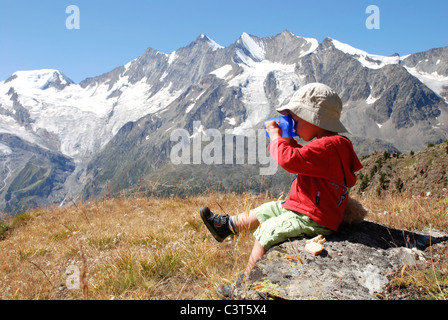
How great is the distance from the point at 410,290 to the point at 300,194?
1653 millimetres

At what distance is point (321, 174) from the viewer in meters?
3.86

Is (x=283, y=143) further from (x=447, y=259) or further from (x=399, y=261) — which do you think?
(x=447, y=259)

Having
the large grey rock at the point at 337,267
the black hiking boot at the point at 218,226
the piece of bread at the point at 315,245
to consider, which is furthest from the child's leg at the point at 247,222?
the piece of bread at the point at 315,245

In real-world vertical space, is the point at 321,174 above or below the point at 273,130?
below

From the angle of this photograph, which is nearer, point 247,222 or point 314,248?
point 314,248

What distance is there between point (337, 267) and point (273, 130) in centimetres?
→ 200

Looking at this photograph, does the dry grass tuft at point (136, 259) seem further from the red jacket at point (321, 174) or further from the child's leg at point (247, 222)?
the red jacket at point (321, 174)

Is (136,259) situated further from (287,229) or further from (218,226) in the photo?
(287,229)

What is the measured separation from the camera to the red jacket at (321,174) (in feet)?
12.4

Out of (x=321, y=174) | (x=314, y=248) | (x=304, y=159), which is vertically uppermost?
(x=304, y=159)

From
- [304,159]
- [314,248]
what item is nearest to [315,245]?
[314,248]

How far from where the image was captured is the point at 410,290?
9.07ft
